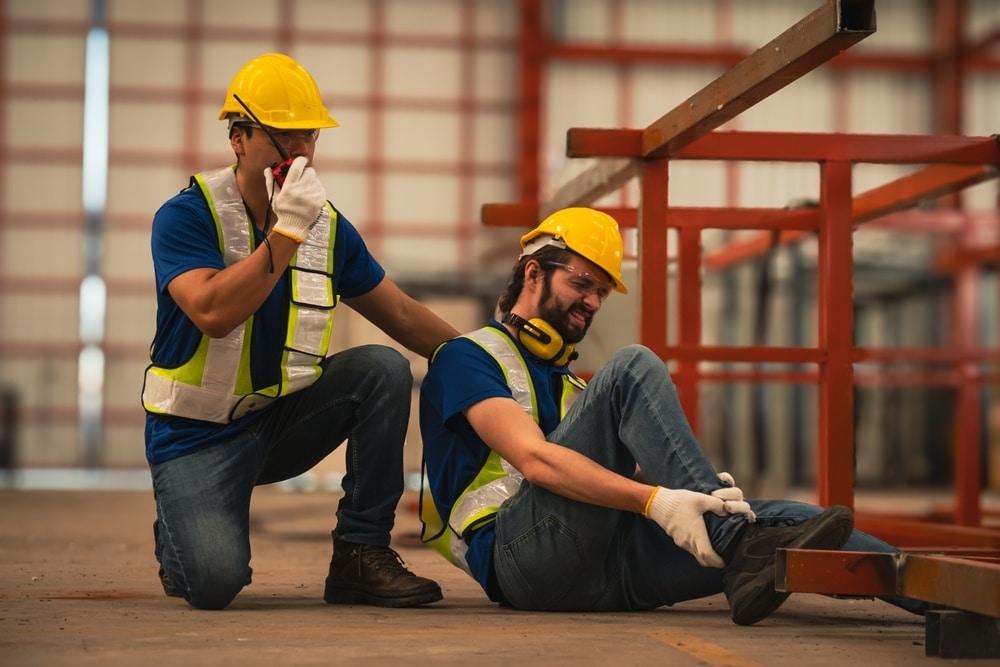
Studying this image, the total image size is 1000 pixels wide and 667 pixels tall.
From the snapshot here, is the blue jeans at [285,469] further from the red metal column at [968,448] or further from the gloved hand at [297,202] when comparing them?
the red metal column at [968,448]

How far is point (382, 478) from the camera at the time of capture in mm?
3691

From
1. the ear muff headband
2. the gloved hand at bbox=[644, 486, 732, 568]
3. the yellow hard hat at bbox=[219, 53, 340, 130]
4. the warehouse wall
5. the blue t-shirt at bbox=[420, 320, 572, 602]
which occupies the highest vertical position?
the warehouse wall

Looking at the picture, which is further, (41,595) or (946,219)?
(946,219)

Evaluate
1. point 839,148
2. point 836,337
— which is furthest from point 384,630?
point 839,148

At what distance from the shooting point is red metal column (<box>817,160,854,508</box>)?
14.1 feet

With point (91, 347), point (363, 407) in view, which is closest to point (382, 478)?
point (363, 407)

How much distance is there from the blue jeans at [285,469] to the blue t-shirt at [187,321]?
0.15 feet

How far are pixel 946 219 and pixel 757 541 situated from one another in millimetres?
5030

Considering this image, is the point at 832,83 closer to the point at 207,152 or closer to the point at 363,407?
the point at 207,152

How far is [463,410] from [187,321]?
843 mm

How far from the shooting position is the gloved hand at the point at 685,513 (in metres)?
2.94

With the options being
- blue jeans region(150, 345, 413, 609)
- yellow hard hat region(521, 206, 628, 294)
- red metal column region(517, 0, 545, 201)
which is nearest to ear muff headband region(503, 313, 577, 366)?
yellow hard hat region(521, 206, 628, 294)

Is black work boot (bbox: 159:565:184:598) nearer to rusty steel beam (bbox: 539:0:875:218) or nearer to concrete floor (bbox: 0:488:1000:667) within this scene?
concrete floor (bbox: 0:488:1000:667)

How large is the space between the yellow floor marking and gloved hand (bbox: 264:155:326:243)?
132cm
